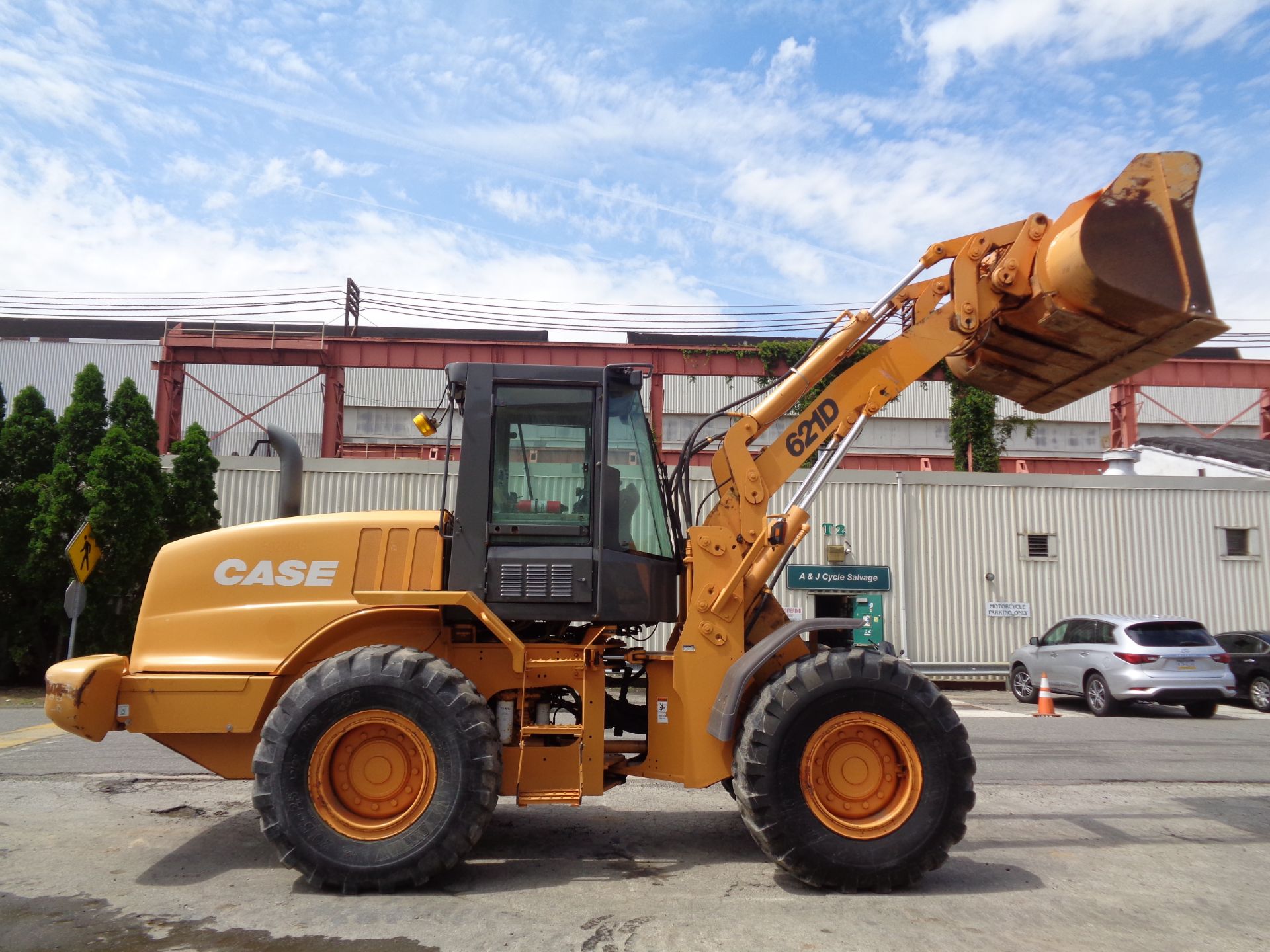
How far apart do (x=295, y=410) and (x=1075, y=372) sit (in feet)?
132

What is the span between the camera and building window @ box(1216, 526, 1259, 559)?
2020 centimetres

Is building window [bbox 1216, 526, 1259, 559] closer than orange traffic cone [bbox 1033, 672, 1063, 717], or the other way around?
orange traffic cone [bbox 1033, 672, 1063, 717]

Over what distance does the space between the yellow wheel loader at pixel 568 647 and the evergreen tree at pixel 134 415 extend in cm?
1298

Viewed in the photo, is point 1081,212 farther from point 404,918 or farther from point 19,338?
point 19,338

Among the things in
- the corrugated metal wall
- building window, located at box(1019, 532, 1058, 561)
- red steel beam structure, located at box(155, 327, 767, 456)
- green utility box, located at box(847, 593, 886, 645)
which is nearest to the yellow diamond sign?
the corrugated metal wall

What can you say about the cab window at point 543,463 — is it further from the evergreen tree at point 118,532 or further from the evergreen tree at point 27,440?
Result: the evergreen tree at point 27,440

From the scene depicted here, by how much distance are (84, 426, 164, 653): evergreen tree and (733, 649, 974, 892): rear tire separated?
13.3m

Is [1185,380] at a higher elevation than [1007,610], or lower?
higher

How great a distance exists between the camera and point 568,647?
219 inches

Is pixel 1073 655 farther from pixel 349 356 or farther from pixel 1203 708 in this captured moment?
pixel 349 356

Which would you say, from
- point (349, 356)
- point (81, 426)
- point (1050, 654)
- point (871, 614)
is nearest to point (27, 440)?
point (81, 426)

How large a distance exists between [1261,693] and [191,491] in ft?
61.7

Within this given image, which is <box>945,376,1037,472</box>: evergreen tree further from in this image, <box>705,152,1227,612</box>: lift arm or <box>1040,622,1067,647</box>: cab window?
<box>705,152,1227,612</box>: lift arm

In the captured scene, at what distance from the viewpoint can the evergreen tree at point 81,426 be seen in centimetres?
1634
